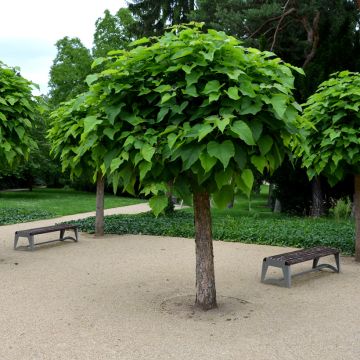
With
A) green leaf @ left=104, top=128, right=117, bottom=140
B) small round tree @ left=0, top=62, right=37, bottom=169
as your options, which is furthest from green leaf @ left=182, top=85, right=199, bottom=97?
Result: small round tree @ left=0, top=62, right=37, bottom=169

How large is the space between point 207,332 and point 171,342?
0.46 metres

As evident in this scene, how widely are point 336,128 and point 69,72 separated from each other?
29.9m

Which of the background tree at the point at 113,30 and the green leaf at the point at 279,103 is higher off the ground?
the background tree at the point at 113,30

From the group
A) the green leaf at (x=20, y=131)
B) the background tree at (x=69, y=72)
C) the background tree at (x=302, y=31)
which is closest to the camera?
the green leaf at (x=20, y=131)

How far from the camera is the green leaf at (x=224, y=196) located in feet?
15.8

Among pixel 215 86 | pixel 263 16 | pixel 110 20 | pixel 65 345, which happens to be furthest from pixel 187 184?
pixel 110 20

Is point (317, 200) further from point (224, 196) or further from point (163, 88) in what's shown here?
point (163, 88)

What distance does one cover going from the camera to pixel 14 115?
812 cm

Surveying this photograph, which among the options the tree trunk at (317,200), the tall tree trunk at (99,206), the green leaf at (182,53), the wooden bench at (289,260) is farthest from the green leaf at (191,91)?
the tree trunk at (317,200)

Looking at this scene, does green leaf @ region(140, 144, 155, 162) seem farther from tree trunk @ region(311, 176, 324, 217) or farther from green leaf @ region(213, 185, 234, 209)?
tree trunk @ region(311, 176, 324, 217)

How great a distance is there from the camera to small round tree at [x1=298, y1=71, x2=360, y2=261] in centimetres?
781

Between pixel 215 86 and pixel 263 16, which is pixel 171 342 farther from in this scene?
pixel 263 16

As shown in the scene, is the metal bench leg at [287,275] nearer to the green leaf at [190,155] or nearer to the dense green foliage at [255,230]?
the dense green foliage at [255,230]

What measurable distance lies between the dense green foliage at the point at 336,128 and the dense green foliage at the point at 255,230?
2510mm
